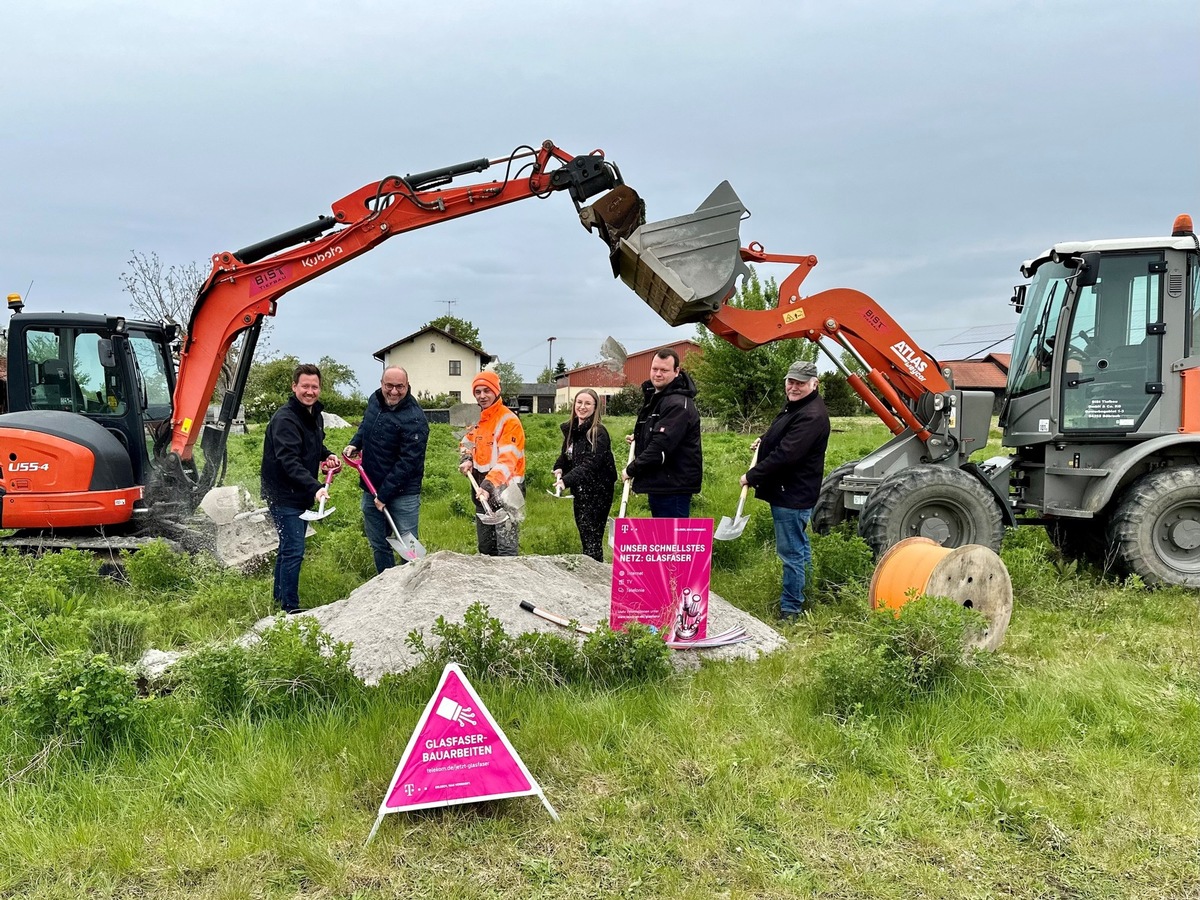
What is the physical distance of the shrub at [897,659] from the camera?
14.0 ft

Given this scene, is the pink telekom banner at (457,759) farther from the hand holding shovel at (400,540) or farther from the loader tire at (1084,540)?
the loader tire at (1084,540)

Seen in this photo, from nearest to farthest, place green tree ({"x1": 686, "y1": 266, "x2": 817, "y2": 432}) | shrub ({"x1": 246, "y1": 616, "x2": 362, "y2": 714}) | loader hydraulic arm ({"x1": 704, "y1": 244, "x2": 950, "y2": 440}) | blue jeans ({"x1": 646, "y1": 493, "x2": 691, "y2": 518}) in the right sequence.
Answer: shrub ({"x1": 246, "y1": 616, "x2": 362, "y2": 714}) < blue jeans ({"x1": 646, "y1": 493, "x2": 691, "y2": 518}) < loader hydraulic arm ({"x1": 704, "y1": 244, "x2": 950, "y2": 440}) < green tree ({"x1": 686, "y1": 266, "x2": 817, "y2": 432})

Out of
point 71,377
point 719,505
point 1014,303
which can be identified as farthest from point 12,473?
point 1014,303

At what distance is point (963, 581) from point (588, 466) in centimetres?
286

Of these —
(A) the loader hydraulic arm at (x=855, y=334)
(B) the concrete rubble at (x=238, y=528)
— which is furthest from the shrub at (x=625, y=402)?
(A) the loader hydraulic arm at (x=855, y=334)

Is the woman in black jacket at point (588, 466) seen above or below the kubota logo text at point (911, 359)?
below

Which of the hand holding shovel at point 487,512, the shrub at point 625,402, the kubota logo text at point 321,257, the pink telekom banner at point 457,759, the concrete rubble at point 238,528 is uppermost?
the kubota logo text at point 321,257

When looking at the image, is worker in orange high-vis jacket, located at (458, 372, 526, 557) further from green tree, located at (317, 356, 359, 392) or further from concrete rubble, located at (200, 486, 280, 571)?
green tree, located at (317, 356, 359, 392)

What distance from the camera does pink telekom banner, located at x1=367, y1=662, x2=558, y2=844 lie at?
10.8 feet

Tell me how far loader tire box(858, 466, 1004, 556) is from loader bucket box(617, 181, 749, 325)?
2.27 m

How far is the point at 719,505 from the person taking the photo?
39.0ft

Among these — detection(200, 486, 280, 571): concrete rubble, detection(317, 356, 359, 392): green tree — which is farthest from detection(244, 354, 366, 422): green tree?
detection(200, 486, 280, 571): concrete rubble

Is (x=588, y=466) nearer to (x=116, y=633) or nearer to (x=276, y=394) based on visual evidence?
(x=116, y=633)

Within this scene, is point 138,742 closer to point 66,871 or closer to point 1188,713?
point 66,871
